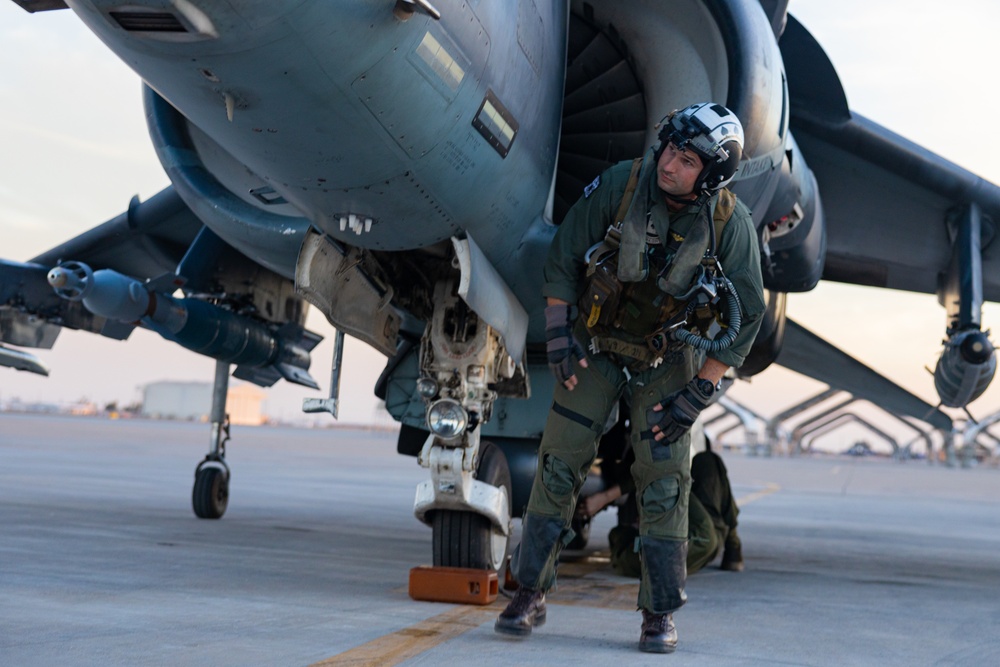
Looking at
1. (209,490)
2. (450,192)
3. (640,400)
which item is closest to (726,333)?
(640,400)

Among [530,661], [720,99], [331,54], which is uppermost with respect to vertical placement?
[720,99]

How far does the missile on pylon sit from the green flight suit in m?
3.57

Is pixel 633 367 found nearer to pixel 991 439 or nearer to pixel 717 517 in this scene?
pixel 717 517

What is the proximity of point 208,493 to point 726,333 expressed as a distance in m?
6.28

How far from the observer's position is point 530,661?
3398 millimetres

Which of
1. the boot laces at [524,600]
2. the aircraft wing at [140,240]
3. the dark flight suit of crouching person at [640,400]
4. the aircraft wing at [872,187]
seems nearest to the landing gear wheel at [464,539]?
the dark flight suit of crouching person at [640,400]

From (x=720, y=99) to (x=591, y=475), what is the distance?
350cm

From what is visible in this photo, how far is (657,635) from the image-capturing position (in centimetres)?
377

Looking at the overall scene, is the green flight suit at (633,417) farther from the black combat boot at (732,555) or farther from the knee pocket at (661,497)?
the black combat boot at (732,555)

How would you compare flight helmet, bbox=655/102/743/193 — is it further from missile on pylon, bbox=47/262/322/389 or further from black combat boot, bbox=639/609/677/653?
missile on pylon, bbox=47/262/322/389

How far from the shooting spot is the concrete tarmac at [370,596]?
139 inches

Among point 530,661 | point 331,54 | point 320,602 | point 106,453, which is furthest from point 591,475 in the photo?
point 106,453

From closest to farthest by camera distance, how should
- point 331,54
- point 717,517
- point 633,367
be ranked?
point 331,54 < point 633,367 < point 717,517

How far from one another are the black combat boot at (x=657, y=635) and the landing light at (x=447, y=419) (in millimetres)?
1416
